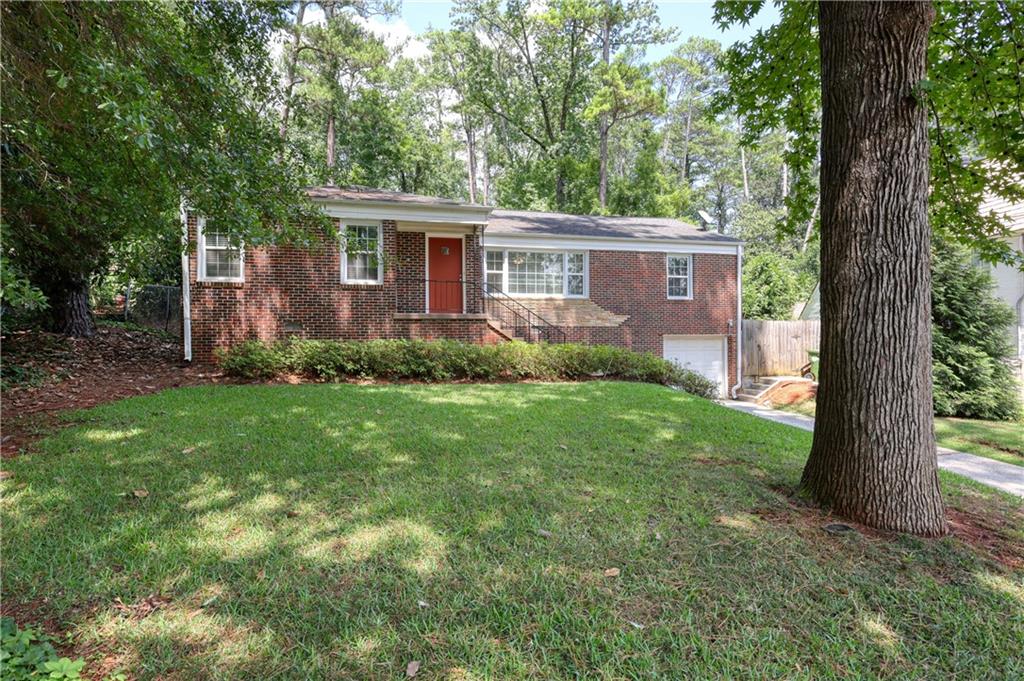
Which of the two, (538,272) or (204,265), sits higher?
(538,272)

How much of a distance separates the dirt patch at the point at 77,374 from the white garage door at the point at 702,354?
12.0 m

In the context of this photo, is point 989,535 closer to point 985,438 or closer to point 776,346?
point 985,438

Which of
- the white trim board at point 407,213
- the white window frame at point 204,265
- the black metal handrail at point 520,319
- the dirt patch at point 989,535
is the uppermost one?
the white trim board at point 407,213

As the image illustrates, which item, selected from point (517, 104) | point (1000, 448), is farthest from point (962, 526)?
point (517, 104)

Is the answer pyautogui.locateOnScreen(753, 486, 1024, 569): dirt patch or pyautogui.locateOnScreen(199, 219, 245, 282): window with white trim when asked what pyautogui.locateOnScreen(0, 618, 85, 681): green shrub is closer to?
pyautogui.locateOnScreen(753, 486, 1024, 569): dirt patch

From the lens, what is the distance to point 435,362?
9836mm

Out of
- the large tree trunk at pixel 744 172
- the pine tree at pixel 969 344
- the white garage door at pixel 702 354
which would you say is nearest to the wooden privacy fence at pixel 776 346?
the white garage door at pixel 702 354

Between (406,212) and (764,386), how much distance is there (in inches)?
445

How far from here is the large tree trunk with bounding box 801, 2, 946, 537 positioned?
120 inches

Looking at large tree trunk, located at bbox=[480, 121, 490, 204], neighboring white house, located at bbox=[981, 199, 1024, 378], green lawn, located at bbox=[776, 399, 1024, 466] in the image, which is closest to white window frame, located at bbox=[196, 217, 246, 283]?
green lawn, located at bbox=[776, 399, 1024, 466]

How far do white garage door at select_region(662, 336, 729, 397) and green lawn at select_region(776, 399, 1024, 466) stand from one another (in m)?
5.99

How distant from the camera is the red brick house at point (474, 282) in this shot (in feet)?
35.8

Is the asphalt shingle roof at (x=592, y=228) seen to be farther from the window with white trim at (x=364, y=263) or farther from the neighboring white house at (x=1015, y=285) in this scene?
the neighboring white house at (x=1015, y=285)

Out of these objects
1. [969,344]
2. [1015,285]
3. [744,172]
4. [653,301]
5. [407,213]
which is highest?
[744,172]
